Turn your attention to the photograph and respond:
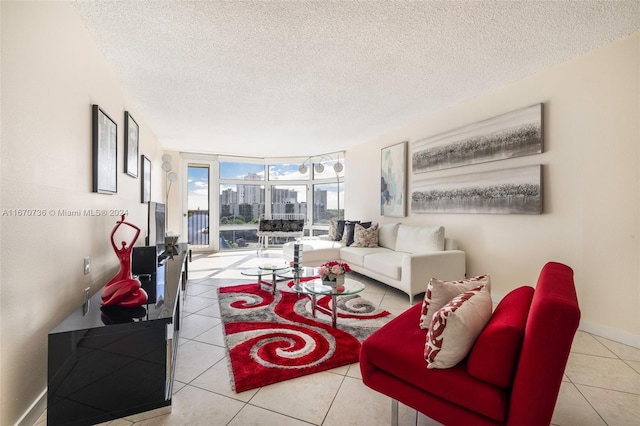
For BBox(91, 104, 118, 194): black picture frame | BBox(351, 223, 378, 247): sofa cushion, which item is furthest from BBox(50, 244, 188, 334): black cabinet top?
BBox(351, 223, 378, 247): sofa cushion

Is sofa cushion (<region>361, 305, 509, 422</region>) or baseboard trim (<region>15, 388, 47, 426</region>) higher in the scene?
sofa cushion (<region>361, 305, 509, 422</region>)

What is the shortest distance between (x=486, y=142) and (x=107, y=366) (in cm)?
393

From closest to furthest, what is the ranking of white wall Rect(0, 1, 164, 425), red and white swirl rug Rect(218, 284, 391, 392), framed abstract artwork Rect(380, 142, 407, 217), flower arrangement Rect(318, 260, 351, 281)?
white wall Rect(0, 1, 164, 425), red and white swirl rug Rect(218, 284, 391, 392), flower arrangement Rect(318, 260, 351, 281), framed abstract artwork Rect(380, 142, 407, 217)

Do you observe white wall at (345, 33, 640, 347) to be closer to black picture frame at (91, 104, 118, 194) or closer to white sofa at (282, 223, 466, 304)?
white sofa at (282, 223, 466, 304)

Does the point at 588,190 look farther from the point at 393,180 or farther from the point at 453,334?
the point at 393,180

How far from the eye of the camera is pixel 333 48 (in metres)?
2.48

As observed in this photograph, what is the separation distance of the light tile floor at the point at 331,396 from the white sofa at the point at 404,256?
1.33 meters

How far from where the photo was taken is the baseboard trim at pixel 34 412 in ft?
4.66

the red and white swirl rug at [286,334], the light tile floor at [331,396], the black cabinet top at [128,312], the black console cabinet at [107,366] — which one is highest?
the black cabinet top at [128,312]

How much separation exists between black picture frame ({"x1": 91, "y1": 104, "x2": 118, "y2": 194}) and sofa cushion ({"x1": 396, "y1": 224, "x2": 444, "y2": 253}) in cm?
354

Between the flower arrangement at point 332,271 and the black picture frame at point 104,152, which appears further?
the flower arrangement at point 332,271

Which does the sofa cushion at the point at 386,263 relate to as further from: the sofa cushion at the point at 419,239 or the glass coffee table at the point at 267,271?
the glass coffee table at the point at 267,271

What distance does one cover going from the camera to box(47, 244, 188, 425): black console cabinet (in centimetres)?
136

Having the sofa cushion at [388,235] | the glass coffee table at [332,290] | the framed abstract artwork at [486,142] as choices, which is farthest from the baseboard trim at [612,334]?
the sofa cushion at [388,235]
